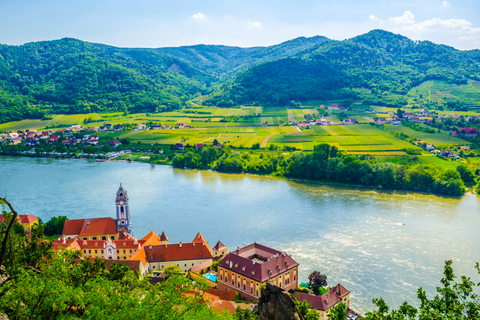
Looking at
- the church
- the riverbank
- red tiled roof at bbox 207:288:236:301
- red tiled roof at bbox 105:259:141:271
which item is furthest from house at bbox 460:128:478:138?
red tiled roof at bbox 105:259:141:271

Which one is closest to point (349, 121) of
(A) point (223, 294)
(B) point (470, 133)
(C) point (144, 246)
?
(B) point (470, 133)

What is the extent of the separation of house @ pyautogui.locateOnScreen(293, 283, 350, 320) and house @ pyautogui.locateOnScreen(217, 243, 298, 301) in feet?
5.14

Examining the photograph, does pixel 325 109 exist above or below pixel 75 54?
below

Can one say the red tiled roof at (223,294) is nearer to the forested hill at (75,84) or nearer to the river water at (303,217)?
the river water at (303,217)

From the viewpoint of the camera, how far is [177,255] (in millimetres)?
20953

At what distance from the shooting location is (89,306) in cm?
750

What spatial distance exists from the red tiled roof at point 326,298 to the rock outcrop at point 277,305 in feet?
30.7

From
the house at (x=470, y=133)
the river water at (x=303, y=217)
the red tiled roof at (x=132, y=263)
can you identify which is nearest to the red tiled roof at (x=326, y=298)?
the river water at (x=303, y=217)

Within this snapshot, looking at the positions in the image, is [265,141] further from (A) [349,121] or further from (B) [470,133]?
(B) [470,133]

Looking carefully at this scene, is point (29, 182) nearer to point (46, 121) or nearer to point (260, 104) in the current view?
point (46, 121)

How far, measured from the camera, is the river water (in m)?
20.3

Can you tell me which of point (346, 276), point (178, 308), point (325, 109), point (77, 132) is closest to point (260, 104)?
point (325, 109)

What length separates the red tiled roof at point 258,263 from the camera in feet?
59.9

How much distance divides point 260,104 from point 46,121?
129 ft
